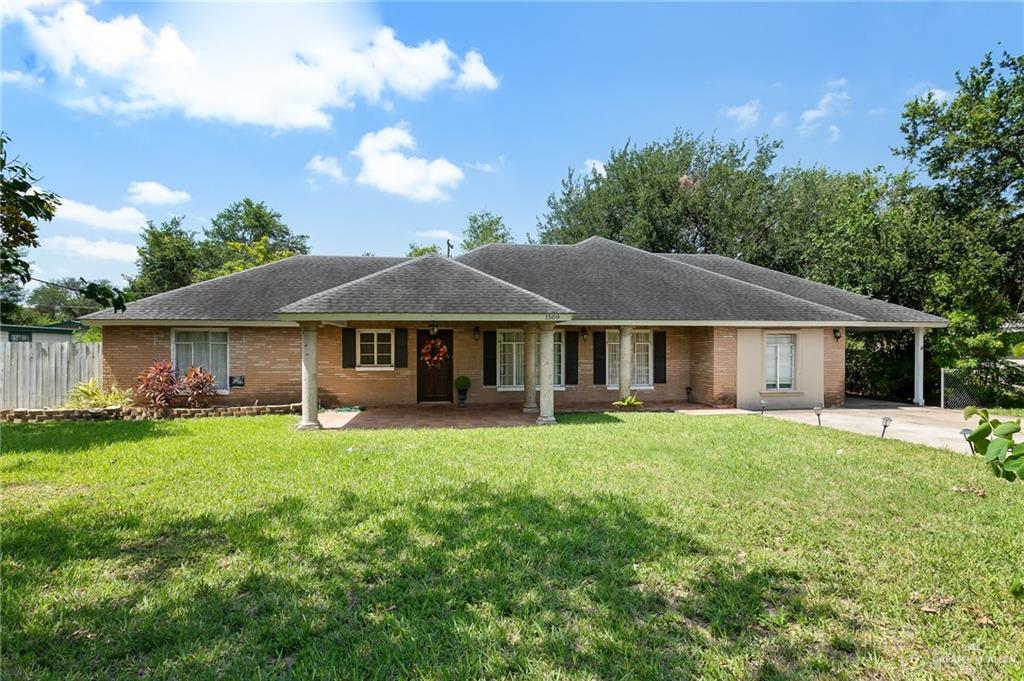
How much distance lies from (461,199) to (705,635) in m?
33.6

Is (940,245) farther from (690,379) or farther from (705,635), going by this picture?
(705,635)

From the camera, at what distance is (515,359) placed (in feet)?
51.2

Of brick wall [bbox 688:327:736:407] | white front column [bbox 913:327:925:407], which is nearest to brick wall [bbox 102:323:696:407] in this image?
brick wall [bbox 688:327:736:407]

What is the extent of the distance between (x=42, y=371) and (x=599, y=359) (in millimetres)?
16313

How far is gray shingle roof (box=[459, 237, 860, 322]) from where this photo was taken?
14.8m

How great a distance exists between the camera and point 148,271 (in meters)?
34.4

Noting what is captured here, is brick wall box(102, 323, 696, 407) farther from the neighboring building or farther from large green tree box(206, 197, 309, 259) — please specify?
large green tree box(206, 197, 309, 259)

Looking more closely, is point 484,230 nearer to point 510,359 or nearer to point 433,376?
point 510,359

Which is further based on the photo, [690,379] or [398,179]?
[398,179]

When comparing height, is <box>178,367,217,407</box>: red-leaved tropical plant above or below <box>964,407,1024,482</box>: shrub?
below

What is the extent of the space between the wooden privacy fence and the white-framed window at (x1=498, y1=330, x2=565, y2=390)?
1182 cm

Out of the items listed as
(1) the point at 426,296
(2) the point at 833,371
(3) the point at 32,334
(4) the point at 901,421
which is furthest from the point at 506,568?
(3) the point at 32,334

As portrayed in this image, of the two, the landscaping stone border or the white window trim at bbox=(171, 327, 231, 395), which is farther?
the white window trim at bbox=(171, 327, 231, 395)

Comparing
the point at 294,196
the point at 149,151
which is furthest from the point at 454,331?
the point at 294,196
